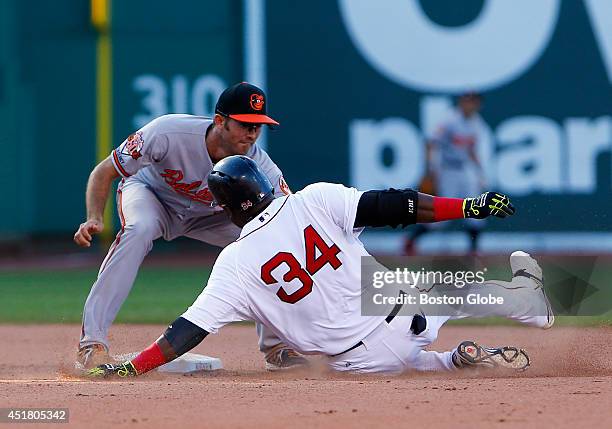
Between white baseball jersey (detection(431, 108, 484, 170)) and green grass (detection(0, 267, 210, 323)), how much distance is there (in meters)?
2.87

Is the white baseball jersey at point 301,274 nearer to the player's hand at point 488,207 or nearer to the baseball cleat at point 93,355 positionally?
the player's hand at point 488,207

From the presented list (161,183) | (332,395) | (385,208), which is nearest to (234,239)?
(161,183)

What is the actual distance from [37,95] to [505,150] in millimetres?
5704

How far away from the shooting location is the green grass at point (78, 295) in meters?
8.80

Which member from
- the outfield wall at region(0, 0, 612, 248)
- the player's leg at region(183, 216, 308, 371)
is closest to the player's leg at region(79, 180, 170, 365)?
the player's leg at region(183, 216, 308, 371)

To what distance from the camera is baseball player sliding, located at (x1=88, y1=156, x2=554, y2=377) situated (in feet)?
16.8

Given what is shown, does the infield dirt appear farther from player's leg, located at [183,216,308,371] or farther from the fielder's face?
the fielder's face

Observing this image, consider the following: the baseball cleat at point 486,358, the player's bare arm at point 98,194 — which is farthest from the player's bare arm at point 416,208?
the player's bare arm at point 98,194

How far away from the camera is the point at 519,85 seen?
1336 cm

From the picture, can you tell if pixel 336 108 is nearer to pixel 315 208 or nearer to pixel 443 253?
pixel 443 253

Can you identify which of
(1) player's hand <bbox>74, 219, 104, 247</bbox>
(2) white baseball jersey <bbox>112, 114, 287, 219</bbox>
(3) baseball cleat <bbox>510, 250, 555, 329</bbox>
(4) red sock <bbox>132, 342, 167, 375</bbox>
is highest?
(2) white baseball jersey <bbox>112, 114, 287, 219</bbox>

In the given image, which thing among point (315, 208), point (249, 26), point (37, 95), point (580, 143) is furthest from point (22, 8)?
point (315, 208)

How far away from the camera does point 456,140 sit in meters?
12.2

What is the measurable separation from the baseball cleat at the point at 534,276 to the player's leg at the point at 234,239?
127cm
